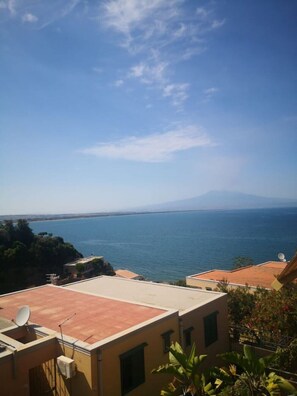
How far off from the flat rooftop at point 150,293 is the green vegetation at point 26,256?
26.6 m

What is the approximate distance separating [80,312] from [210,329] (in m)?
5.70

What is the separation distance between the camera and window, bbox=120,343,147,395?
386 inches

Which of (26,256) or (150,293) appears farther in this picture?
(26,256)

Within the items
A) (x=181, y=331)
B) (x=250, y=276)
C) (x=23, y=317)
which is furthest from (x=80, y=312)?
(x=250, y=276)

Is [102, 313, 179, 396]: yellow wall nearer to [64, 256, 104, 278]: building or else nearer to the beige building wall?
the beige building wall

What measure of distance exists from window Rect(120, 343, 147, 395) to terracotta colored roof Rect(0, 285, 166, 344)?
828 mm

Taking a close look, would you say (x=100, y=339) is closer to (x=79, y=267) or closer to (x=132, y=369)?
(x=132, y=369)

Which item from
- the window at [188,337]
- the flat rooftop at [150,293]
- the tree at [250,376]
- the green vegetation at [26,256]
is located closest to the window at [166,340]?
the window at [188,337]

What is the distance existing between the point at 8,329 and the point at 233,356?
7.57 m

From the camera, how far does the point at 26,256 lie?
45.9 metres

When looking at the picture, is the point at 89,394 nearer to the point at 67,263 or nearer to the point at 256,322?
the point at 256,322

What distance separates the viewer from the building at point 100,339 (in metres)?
9.05

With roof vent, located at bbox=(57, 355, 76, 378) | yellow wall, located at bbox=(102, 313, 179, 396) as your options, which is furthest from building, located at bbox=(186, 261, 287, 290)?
roof vent, located at bbox=(57, 355, 76, 378)

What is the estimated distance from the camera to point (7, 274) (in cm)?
4159
